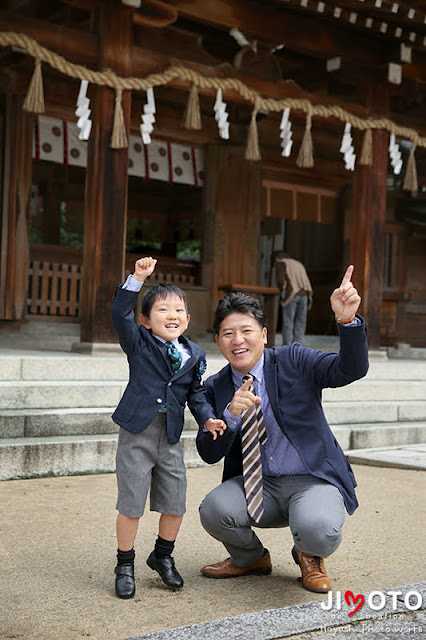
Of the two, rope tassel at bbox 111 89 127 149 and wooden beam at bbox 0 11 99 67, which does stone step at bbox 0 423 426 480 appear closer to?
rope tassel at bbox 111 89 127 149

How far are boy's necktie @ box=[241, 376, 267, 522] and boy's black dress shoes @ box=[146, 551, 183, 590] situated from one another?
0.38m

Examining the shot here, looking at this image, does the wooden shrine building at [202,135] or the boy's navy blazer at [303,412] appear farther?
the wooden shrine building at [202,135]

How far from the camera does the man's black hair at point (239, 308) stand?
3078 millimetres

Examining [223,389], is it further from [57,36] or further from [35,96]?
[57,36]

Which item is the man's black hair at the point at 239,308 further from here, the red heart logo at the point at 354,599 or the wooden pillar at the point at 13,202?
the wooden pillar at the point at 13,202

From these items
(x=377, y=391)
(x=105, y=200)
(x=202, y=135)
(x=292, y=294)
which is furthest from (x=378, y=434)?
(x=202, y=135)

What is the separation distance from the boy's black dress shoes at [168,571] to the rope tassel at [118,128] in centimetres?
525

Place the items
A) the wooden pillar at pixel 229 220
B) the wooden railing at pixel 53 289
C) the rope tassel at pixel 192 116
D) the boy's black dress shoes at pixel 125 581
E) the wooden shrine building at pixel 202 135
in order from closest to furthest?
1. the boy's black dress shoes at pixel 125 581
2. the wooden shrine building at pixel 202 135
3. the rope tassel at pixel 192 116
4. the wooden railing at pixel 53 289
5. the wooden pillar at pixel 229 220

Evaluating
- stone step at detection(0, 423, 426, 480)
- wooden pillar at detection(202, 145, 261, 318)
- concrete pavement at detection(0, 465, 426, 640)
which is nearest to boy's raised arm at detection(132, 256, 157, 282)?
concrete pavement at detection(0, 465, 426, 640)

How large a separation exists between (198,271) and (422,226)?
15.8ft

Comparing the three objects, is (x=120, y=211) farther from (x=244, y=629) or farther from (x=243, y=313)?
(x=244, y=629)

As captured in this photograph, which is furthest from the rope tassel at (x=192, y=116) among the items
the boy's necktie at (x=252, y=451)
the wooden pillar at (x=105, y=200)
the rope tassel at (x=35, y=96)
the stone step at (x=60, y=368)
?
the boy's necktie at (x=252, y=451)

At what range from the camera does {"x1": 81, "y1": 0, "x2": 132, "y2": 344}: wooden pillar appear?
7539 millimetres

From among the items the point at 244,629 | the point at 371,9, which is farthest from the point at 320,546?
the point at 371,9
